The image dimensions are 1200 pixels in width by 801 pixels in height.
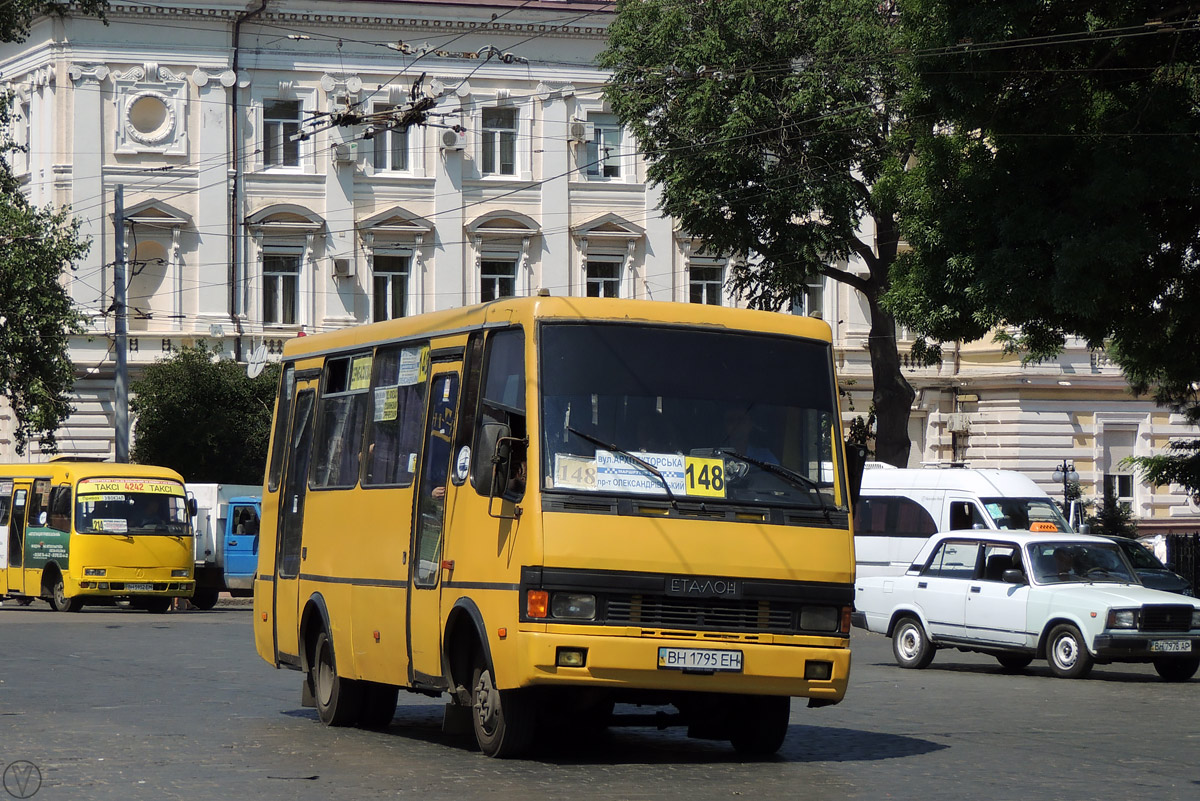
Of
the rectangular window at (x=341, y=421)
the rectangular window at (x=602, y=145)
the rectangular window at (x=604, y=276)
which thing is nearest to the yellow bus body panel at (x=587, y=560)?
the rectangular window at (x=341, y=421)

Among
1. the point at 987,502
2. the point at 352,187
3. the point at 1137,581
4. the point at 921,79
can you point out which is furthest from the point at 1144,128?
the point at 352,187

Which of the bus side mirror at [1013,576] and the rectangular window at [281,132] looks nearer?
the bus side mirror at [1013,576]

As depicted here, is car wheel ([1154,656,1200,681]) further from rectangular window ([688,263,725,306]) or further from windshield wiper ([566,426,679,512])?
rectangular window ([688,263,725,306])

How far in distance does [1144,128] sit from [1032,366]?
3121 cm

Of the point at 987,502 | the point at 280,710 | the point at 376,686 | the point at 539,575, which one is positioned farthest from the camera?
the point at 987,502

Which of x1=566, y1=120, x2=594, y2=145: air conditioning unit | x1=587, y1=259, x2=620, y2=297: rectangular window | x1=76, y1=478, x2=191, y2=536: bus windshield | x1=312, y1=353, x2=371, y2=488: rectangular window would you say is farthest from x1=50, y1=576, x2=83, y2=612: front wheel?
x1=312, y1=353, x2=371, y2=488: rectangular window

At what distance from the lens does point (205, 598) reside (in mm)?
38375

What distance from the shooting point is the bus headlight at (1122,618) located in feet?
66.1

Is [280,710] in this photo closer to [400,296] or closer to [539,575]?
[539,575]

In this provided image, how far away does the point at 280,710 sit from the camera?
15.1 m

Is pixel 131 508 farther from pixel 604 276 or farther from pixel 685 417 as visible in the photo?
pixel 685 417

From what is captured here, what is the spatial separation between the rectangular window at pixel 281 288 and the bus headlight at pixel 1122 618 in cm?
3316

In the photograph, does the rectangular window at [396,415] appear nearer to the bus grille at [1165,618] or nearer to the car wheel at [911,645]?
the bus grille at [1165,618]

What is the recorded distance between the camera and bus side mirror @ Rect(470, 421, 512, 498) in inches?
438
